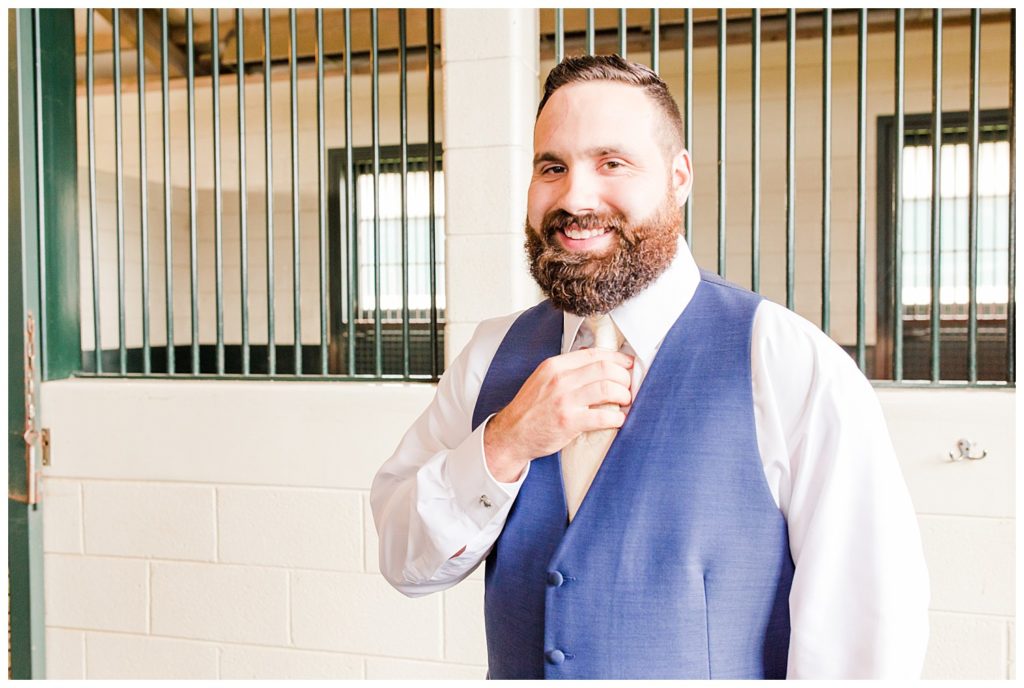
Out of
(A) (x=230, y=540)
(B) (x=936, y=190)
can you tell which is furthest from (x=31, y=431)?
(B) (x=936, y=190)

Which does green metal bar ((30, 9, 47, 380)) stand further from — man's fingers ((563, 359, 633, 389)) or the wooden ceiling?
the wooden ceiling

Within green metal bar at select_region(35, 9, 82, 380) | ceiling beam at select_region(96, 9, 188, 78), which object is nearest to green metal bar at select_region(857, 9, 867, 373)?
green metal bar at select_region(35, 9, 82, 380)

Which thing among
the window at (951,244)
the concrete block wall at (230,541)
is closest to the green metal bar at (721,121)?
the concrete block wall at (230,541)

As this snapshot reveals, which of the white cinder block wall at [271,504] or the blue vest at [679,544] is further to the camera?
the white cinder block wall at [271,504]

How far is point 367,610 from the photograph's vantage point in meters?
1.97

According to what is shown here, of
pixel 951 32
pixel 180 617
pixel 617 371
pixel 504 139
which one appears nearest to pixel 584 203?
pixel 617 371

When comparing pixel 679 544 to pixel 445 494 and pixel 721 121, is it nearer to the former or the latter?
pixel 445 494

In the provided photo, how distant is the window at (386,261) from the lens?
206 inches

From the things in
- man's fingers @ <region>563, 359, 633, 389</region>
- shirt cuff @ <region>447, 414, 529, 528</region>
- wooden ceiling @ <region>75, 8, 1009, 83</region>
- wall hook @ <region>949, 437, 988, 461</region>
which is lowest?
wall hook @ <region>949, 437, 988, 461</region>

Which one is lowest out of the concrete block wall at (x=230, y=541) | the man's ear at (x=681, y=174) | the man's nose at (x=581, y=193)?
the concrete block wall at (x=230, y=541)

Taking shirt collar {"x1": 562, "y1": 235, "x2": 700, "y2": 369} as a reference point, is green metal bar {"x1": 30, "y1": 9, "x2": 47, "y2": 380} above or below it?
above

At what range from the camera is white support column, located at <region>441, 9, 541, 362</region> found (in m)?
Answer: 1.84

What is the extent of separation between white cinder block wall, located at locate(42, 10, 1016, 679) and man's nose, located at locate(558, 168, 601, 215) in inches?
36.6

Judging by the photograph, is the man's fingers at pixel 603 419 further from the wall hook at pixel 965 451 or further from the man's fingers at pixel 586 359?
the wall hook at pixel 965 451
